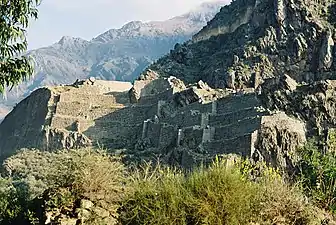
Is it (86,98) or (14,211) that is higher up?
(86,98)

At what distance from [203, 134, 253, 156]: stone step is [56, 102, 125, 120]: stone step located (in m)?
13.0

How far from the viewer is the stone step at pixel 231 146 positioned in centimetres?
3369

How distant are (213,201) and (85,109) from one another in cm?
4006

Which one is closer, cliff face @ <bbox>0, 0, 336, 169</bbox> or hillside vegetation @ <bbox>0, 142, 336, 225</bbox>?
→ hillside vegetation @ <bbox>0, 142, 336, 225</bbox>

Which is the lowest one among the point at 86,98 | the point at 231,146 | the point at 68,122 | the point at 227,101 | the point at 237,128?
the point at 231,146

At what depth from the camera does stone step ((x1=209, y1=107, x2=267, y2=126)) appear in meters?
37.1

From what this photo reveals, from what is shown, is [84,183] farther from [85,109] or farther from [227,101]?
[85,109]

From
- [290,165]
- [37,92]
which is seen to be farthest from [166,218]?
[37,92]

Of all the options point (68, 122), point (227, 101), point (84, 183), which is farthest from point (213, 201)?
point (68, 122)

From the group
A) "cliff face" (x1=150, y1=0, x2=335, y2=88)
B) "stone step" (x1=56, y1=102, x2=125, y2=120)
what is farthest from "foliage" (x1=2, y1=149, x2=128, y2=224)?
"cliff face" (x1=150, y1=0, x2=335, y2=88)

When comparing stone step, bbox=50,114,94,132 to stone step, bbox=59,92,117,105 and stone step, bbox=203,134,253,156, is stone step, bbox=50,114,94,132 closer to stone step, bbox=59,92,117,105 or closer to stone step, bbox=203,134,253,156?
stone step, bbox=59,92,117,105

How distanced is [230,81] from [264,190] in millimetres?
55159

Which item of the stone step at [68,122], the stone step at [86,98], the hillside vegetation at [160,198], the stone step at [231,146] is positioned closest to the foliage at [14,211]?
the hillside vegetation at [160,198]

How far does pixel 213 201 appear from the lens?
8.89 m
